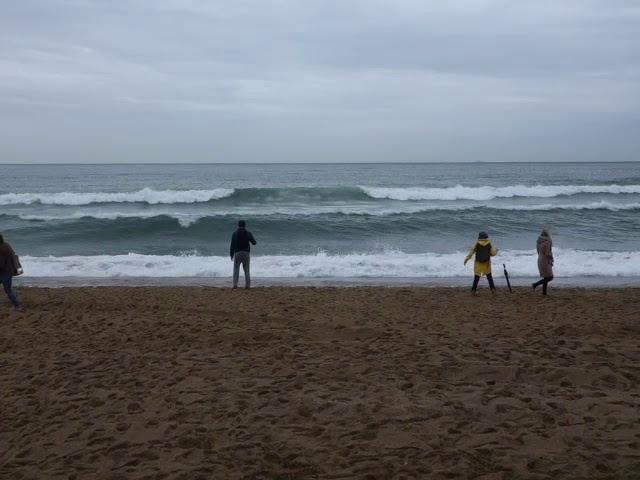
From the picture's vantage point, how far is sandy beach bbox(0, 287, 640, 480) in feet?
13.8

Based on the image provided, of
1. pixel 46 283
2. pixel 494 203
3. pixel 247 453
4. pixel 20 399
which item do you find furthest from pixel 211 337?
pixel 494 203

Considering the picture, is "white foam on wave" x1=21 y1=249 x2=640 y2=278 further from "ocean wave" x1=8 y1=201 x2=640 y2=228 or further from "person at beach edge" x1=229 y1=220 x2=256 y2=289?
"ocean wave" x1=8 y1=201 x2=640 y2=228

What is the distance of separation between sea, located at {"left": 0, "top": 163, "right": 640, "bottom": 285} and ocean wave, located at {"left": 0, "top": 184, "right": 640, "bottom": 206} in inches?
4.7

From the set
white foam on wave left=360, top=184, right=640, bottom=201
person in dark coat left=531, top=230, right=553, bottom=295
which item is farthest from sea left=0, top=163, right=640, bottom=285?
person in dark coat left=531, top=230, right=553, bottom=295

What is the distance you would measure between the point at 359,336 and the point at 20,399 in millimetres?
4288

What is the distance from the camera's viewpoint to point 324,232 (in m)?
22.9

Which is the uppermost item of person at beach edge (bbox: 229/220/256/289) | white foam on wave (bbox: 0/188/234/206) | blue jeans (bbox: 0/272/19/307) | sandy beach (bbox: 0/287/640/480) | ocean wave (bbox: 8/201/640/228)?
white foam on wave (bbox: 0/188/234/206)

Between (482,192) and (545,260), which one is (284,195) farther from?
(545,260)

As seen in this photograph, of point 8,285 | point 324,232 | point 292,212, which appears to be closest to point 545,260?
point 8,285

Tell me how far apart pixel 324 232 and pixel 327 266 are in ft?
25.1

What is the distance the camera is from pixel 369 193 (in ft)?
121

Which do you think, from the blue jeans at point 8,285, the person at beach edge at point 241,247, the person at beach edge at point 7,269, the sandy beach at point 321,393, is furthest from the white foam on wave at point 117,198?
the sandy beach at point 321,393

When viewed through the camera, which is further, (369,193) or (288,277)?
(369,193)

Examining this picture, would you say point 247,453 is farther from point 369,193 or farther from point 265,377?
point 369,193
